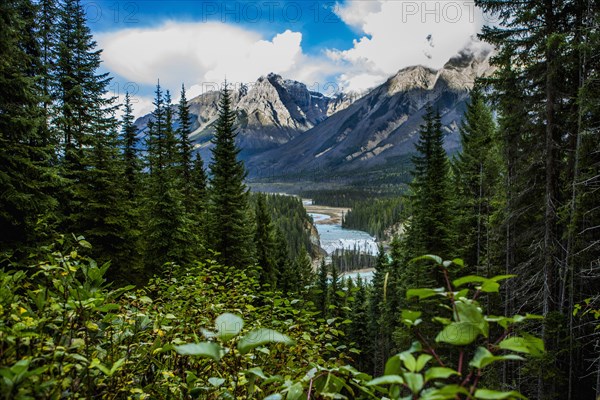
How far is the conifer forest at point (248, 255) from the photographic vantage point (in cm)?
146

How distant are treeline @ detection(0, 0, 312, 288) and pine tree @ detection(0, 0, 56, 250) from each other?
2 centimetres

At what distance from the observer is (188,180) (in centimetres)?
2372

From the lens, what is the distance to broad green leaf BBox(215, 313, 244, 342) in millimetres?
1297

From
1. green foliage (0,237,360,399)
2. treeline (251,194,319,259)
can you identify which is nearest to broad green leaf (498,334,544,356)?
green foliage (0,237,360,399)

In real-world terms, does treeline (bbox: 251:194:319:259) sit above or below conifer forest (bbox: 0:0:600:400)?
below

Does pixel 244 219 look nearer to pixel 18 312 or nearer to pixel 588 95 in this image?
pixel 588 95

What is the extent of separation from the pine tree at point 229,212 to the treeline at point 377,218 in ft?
318

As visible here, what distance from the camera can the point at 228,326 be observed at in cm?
133

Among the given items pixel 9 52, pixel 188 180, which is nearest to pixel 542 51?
pixel 9 52

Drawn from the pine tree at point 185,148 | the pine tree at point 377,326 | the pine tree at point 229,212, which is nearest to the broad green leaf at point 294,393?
the pine tree at point 229,212

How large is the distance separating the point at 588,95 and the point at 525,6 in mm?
3629

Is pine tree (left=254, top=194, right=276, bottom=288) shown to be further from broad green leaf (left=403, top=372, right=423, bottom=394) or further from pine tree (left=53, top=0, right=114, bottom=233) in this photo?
broad green leaf (left=403, top=372, right=423, bottom=394)

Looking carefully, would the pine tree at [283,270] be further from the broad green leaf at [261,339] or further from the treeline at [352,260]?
the treeline at [352,260]

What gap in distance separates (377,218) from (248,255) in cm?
12680
